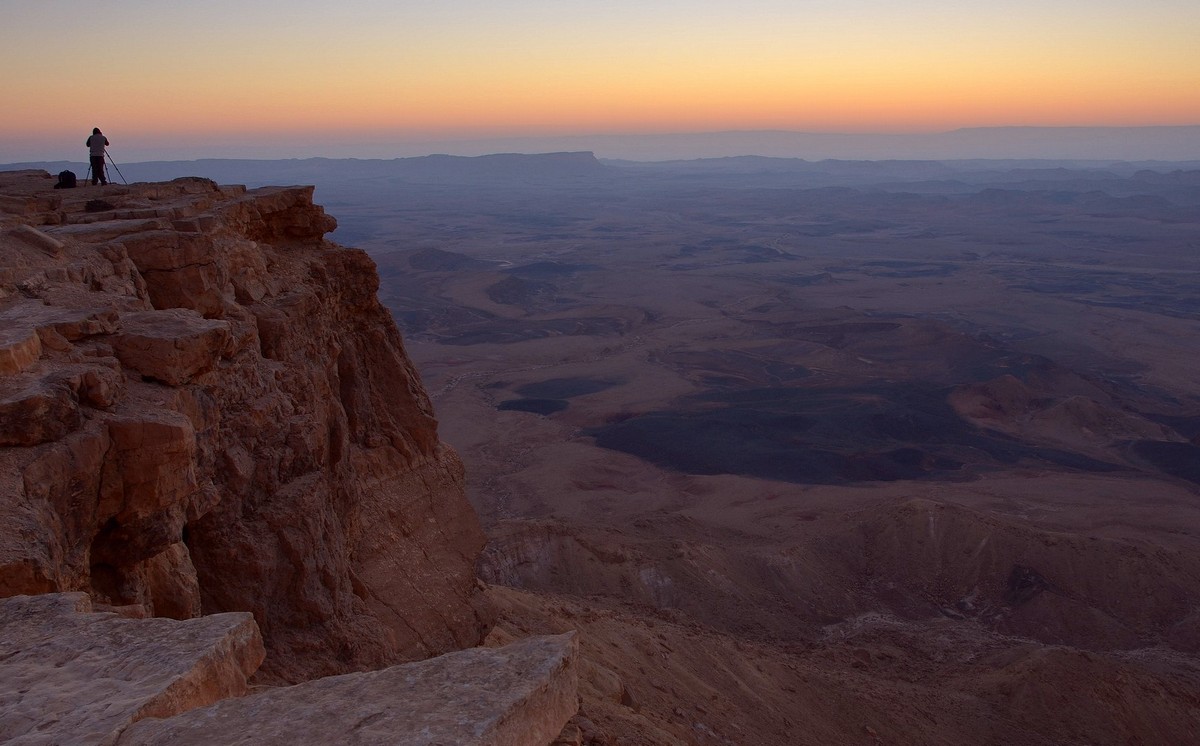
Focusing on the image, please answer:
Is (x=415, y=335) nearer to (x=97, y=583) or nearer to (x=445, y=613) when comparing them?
(x=445, y=613)

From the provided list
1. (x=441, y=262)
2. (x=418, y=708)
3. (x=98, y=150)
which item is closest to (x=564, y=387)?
(x=98, y=150)

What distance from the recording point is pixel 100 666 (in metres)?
3.76

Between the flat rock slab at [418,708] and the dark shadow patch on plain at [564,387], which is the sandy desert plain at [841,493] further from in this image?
the flat rock slab at [418,708]

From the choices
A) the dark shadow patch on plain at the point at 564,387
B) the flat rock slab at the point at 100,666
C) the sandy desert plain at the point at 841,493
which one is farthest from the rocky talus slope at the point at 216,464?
the dark shadow patch on plain at the point at 564,387

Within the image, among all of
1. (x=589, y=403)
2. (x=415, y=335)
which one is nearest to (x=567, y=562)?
(x=589, y=403)

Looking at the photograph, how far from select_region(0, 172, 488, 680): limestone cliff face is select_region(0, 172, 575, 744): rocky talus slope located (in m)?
0.02

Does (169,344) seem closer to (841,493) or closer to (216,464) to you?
(216,464)

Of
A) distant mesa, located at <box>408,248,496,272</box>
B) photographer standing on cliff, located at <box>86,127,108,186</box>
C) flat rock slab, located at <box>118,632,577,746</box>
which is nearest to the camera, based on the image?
flat rock slab, located at <box>118,632,577,746</box>

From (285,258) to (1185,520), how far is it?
1047 inches

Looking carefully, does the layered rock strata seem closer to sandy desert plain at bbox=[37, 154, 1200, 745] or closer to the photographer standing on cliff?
sandy desert plain at bbox=[37, 154, 1200, 745]

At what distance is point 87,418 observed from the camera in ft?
17.4

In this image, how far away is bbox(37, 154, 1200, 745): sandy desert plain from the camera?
1466 centimetres

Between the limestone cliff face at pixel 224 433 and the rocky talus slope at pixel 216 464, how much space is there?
20mm

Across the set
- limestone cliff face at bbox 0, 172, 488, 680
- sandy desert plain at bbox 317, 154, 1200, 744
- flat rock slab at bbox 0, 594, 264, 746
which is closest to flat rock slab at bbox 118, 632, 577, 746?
flat rock slab at bbox 0, 594, 264, 746
